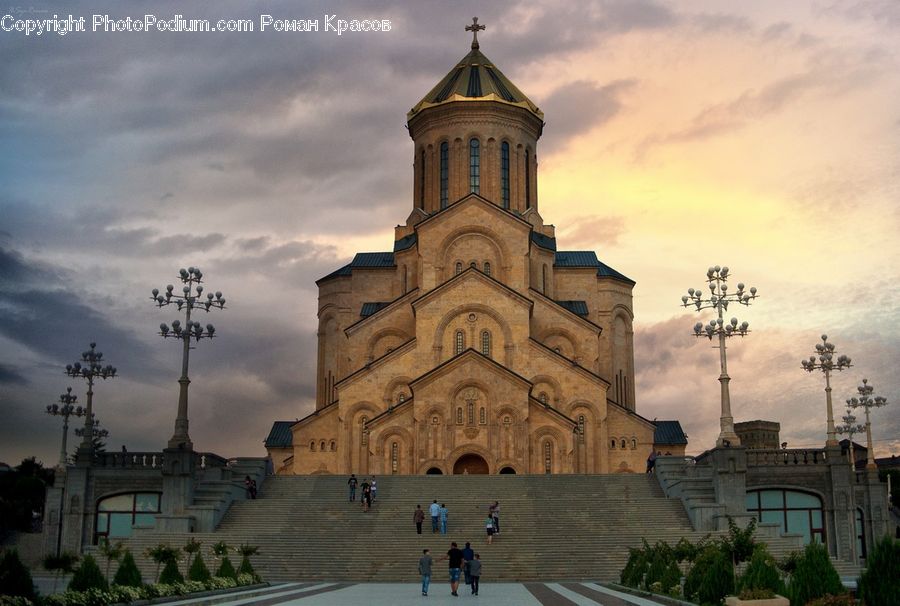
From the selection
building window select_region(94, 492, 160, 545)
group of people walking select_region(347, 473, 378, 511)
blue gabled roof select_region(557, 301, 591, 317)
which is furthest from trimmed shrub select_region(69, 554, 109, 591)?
blue gabled roof select_region(557, 301, 591, 317)

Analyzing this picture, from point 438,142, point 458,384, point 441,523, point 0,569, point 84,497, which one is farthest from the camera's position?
point 438,142

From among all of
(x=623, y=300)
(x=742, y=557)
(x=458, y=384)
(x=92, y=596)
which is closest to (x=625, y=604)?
(x=742, y=557)

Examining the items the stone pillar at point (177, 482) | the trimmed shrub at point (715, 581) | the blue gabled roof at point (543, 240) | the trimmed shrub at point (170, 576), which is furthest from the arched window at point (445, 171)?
the trimmed shrub at point (715, 581)

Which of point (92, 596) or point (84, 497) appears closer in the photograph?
point (92, 596)

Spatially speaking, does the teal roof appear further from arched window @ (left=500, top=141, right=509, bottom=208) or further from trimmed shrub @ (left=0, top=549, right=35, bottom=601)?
trimmed shrub @ (left=0, top=549, right=35, bottom=601)

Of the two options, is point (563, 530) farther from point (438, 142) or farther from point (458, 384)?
point (438, 142)

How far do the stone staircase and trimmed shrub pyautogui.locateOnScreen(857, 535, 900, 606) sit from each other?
1586 cm

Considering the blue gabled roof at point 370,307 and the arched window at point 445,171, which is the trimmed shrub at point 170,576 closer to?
the blue gabled roof at point 370,307

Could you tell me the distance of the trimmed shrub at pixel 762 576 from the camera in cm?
1678

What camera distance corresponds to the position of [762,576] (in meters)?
16.9

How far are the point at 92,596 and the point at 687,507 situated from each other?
74.2ft

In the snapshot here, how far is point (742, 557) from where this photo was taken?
19.5m

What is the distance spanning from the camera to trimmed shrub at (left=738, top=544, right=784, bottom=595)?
16781mm

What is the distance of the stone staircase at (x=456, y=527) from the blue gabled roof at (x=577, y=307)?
1676 cm
